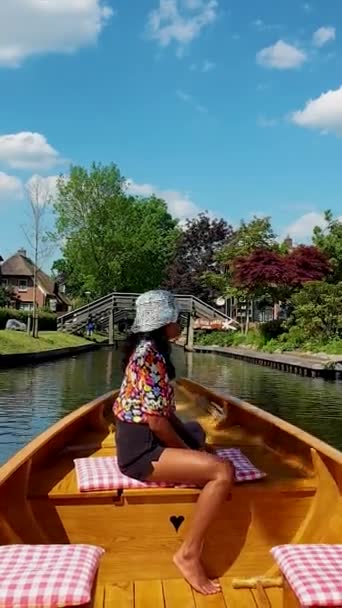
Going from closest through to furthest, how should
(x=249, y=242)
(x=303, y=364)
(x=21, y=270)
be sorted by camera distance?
(x=303, y=364) → (x=249, y=242) → (x=21, y=270)

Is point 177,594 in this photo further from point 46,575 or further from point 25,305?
point 25,305

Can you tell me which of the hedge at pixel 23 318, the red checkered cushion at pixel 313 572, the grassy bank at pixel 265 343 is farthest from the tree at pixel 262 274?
the red checkered cushion at pixel 313 572

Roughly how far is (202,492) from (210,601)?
18.8 inches

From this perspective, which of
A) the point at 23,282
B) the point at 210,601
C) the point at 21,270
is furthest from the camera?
the point at 23,282

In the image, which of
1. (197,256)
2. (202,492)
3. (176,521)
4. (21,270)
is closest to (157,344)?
(202,492)

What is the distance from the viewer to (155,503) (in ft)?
10.9

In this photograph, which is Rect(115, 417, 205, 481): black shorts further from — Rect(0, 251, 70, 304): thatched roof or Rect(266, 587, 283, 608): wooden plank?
Rect(0, 251, 70, 304): thatched roof

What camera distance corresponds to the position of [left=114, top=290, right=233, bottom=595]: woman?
303 centimetres

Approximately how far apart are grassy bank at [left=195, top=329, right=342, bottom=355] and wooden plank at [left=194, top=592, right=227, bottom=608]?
21777mm

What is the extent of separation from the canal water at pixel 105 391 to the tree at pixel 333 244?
29.0ft

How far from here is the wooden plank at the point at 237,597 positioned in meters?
3.01

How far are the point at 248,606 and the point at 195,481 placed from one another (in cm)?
58

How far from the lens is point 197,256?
2106 inches

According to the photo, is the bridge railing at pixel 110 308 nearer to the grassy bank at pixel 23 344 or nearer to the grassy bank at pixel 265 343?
the grassy bank at pixel 265 343
